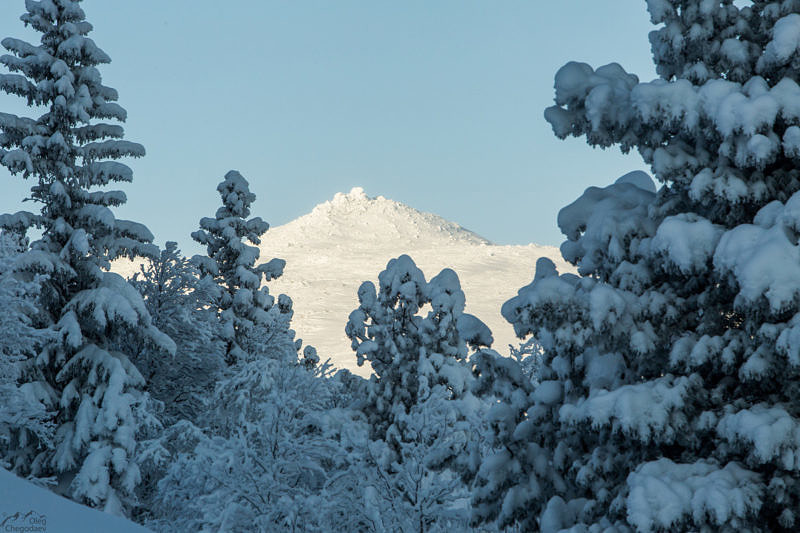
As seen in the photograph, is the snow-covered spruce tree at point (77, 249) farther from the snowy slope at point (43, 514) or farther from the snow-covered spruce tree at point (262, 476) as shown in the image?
Answer: the snowy slope at point (43, 514)

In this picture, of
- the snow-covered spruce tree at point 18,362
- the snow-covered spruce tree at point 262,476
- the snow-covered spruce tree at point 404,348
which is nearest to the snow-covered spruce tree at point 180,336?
the snow-covered spruce tree at point 404,348

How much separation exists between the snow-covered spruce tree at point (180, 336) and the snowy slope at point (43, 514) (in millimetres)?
16485

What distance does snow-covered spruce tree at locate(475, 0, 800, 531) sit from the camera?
25.3ft

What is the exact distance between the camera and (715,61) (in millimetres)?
9789

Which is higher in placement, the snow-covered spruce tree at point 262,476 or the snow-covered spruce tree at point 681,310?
the snow-covered spruce tree at point 681,310

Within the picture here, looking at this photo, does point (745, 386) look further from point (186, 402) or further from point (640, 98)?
point (186, 402)

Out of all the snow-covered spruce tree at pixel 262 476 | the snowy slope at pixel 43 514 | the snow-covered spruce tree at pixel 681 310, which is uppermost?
the snow-covered spruce tree at pixel 681 310

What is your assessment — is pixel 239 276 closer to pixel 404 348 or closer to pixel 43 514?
pixel 404 348

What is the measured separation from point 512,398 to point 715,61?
15.3 feet

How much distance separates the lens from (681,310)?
908 cm

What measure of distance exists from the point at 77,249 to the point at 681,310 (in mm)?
13252

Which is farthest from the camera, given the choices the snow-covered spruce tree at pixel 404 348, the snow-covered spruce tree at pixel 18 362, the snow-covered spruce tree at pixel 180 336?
the snow-covered spruce tree at pixel 180 336

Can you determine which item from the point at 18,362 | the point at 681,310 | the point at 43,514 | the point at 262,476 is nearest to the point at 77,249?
the point at 18,362

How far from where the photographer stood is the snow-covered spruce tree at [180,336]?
2502 centimetres
